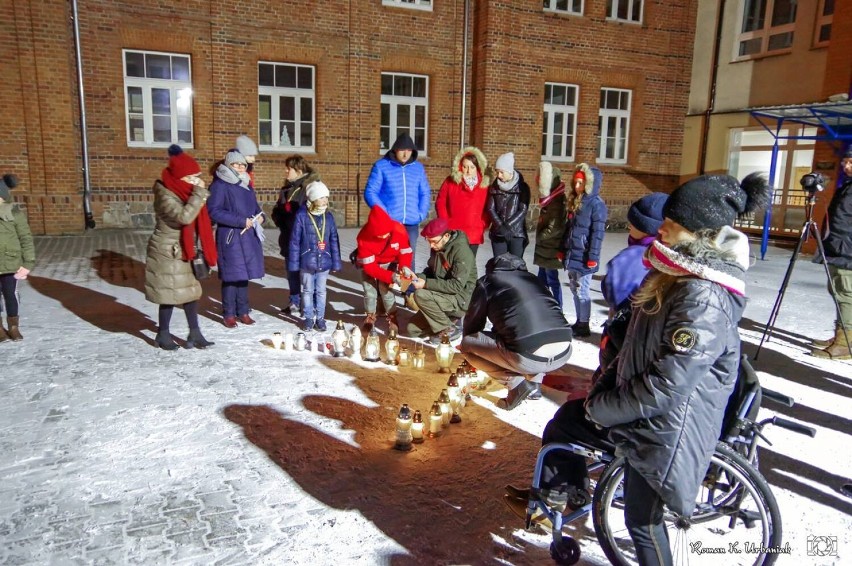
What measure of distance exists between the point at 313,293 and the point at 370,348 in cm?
136

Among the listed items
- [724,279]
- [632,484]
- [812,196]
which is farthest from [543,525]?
[812,196]

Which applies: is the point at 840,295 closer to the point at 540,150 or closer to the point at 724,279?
the point at 724,279

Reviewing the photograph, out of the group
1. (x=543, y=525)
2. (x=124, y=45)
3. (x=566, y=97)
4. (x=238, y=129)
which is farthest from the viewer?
(x=566, y=97)

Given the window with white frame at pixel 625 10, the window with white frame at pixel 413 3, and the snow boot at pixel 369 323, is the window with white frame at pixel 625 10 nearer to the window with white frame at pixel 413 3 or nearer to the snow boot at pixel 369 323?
the window with white frame at pixel 413 3

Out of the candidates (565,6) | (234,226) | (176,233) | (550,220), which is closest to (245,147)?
(234,226)

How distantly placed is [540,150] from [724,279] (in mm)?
15667

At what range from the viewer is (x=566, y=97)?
57.8ft

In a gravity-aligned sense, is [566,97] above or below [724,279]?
above

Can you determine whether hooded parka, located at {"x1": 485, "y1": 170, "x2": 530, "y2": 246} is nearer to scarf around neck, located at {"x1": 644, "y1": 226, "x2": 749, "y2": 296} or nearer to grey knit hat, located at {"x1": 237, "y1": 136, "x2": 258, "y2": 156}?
grey knit hat, located at {"x1": 237, "y1": 136, "x2": 258, "y2": 156}

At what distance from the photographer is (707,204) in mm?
2211

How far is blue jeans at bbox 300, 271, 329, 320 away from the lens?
6.59 meters

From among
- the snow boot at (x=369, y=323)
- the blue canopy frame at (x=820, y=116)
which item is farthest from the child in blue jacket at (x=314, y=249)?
the blue canopy frame at (x=820, y=116)

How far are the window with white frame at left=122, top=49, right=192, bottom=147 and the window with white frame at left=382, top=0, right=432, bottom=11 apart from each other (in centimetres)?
521

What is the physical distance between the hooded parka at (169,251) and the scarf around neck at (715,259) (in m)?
4.52
